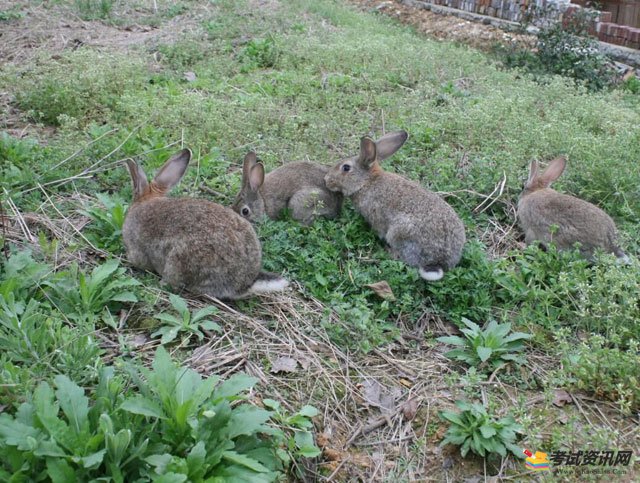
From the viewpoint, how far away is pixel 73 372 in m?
2.95

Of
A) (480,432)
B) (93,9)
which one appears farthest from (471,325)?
(93,9)

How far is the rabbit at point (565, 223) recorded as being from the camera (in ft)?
15.3

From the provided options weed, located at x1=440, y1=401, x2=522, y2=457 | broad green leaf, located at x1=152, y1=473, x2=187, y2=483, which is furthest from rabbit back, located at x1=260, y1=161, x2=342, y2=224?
broad green leaf, located at x1=152, y1=473, x2=187, y2=483

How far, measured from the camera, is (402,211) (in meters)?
4.71

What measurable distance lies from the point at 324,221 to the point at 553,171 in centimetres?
218

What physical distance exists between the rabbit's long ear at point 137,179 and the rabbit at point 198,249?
0.29 metres

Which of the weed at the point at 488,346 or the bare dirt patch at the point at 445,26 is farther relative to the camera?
the bare dirt patch at the point at 445,26

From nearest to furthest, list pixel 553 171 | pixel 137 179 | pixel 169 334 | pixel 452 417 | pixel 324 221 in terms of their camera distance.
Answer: pixel 452 417 < pixel 169 334 < pixel 137 179 < pixel 324 221 < pixel 553 171

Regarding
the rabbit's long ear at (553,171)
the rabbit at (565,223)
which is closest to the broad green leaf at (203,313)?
the rabbit at (565,223)

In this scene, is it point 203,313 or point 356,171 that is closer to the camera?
point 203,313

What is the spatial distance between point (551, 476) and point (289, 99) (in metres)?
5.49

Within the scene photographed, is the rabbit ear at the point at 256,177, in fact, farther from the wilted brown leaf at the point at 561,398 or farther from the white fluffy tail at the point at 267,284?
the wilted brown leaf at the point at 561,398

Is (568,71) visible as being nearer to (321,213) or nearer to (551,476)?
(321,213)

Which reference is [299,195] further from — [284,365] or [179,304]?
[284,365]
